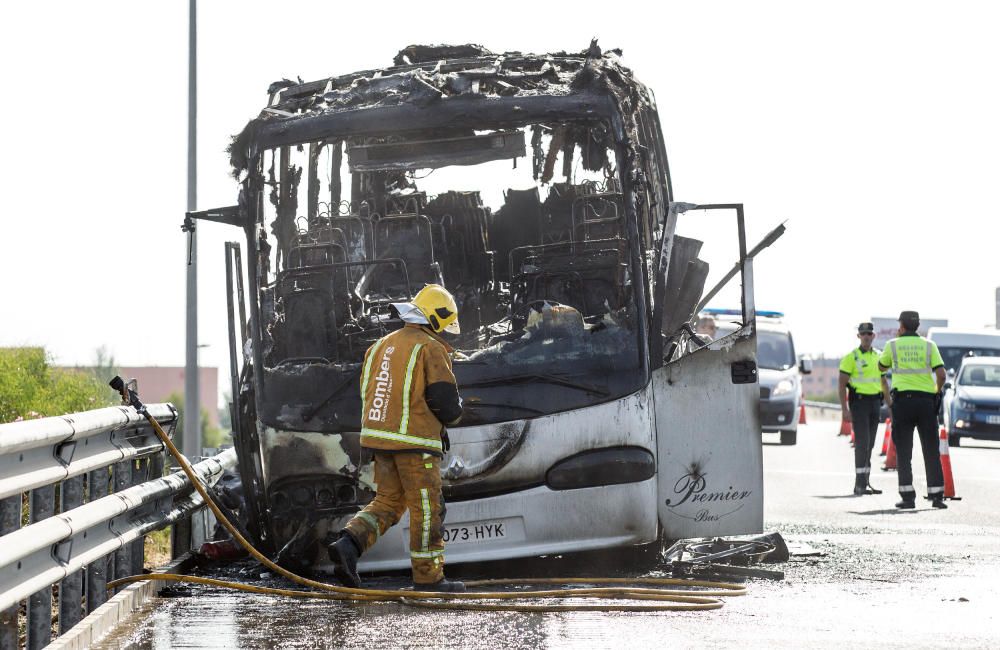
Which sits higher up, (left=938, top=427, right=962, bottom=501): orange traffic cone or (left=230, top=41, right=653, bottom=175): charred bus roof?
(left=230, top=41, right=653, bottom=175): charred bus roof

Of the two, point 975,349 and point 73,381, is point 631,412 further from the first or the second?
point 975,349

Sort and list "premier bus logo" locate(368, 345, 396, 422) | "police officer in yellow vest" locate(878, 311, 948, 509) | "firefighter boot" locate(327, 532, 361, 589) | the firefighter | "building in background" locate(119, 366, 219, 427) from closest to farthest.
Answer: "firefighter boot" locate(327, 532, 361, 589) < the firefighter < "premier bus logo" locate(368, 345, 396, 422) < "police officer in yellow vest" locate(878, 311, 948, 509) < "building in background" locate(119, 366, 219, 427)

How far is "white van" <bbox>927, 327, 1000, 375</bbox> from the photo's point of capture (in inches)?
1350

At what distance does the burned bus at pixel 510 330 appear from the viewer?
9.01 m

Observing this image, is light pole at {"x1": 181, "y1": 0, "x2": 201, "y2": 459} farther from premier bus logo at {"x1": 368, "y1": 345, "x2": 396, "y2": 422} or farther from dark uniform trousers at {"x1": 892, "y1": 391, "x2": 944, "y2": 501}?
premier bus logo at {"x1": 368, "y1": 345, "x2": 396, "y2": 422}


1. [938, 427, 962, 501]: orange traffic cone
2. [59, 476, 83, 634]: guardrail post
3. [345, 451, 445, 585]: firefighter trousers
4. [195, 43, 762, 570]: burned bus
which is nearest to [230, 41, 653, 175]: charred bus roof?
[195, 43, 762, 570]: burned bus

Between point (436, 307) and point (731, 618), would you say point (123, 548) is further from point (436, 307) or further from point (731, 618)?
point (731, 618)

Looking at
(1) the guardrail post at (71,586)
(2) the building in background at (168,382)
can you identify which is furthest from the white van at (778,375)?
(2) the building in background at (168,382)

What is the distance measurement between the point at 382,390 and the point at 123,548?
1.57 metres

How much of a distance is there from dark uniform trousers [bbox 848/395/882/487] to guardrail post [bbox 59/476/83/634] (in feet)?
33.6

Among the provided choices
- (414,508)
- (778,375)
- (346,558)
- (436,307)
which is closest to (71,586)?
(346,558)

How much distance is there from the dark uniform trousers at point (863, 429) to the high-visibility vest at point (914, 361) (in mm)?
1484

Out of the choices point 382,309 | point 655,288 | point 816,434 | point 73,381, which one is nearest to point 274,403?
point 382,309

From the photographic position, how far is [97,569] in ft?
24.1
